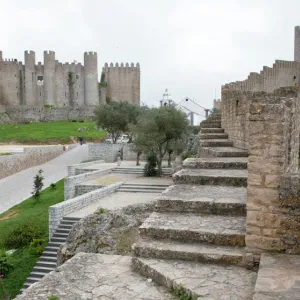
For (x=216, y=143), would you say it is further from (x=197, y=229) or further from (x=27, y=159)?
(x=27, y=159)

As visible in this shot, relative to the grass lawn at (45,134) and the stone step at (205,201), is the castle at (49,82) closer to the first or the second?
the grass lawn at (45,134)

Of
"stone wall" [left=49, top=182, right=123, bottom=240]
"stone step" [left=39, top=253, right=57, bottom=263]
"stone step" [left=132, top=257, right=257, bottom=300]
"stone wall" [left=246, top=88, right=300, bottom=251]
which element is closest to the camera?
"stone step" [left=132, top=257, right=257, bottom=300]

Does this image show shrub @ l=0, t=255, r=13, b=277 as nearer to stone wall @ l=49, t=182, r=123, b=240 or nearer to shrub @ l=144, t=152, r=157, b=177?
stone wall @ l=49, t=182, r=123, b=240

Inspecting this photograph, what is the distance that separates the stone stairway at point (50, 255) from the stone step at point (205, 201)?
698 centimetres

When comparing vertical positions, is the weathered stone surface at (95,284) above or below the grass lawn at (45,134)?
below

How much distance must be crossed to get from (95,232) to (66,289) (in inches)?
250

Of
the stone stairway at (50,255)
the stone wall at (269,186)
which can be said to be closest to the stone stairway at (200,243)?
the stone wall at (269,186)

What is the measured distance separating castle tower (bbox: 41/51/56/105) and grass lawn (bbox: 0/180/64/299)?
127 ft

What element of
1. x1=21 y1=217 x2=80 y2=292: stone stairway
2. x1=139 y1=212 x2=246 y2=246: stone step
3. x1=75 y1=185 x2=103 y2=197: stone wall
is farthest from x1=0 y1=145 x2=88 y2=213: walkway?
x1=139 y1=212 x2=246 y2=246: stone step

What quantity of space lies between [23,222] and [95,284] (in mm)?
12748

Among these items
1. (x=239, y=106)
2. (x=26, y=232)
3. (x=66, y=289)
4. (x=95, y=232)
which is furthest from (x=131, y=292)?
(x=26, y=232)

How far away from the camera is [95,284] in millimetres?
4855

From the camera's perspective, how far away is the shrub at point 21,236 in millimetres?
14867

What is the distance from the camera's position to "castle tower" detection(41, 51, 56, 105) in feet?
205
